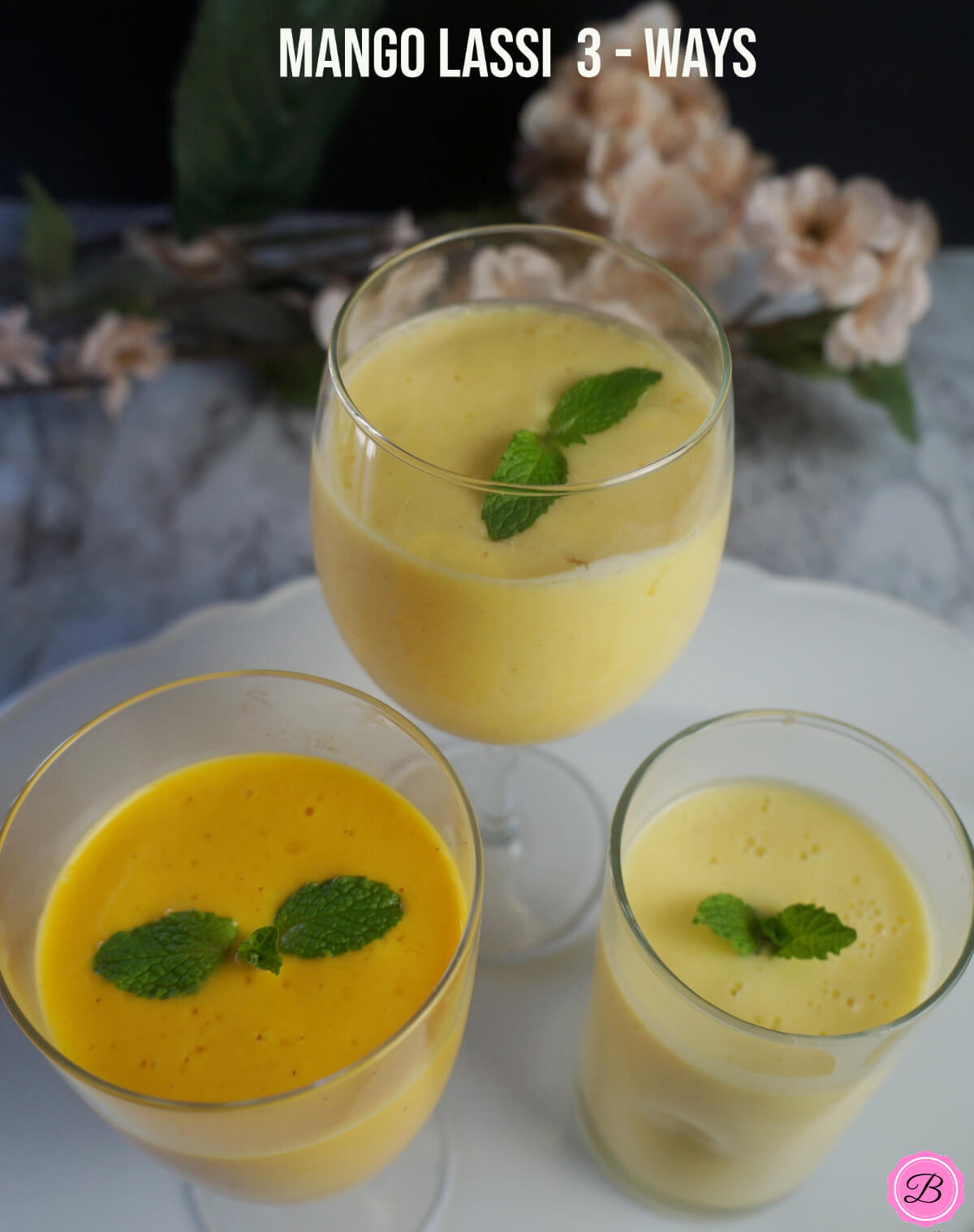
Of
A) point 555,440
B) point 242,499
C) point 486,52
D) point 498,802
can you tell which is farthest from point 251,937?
point 486,52

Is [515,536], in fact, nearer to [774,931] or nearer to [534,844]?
[774,931]

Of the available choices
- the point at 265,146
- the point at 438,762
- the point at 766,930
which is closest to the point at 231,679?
the point at 438,762

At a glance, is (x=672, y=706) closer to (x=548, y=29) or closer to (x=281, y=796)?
(x=281, y=796)

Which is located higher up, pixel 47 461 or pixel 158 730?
pixel 158 730

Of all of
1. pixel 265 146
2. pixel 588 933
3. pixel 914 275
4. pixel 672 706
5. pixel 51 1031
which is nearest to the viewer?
pixel 51 1031

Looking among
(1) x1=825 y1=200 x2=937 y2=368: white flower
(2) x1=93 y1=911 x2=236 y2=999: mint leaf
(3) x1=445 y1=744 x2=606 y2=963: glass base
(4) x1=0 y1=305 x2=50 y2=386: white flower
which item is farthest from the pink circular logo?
(4) x1=0 y1=305 x2=50 y2=386: white flower
